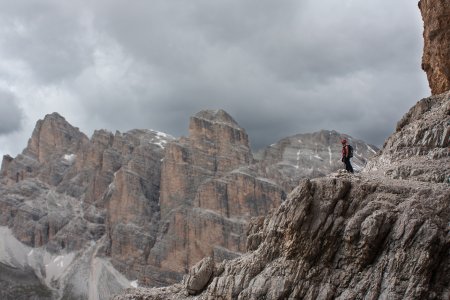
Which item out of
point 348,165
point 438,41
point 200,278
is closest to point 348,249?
point 200,278

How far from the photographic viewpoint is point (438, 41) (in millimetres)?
56719

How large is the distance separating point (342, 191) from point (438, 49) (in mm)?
33568

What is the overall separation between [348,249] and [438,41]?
119 ft

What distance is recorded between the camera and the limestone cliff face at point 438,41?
55.4 metres

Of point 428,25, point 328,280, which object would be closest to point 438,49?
point 428,25

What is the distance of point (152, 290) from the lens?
3547 centimetres

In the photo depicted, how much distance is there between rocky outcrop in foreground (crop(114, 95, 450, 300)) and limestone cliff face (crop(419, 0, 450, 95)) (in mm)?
26216

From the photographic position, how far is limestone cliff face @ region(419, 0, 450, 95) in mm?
55406

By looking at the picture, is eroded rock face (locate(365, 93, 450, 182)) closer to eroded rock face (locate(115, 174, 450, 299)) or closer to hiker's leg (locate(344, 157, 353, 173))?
hiker's leg (locate(344, 157, 353, 173))

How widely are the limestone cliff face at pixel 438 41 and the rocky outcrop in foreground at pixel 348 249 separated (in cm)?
2622

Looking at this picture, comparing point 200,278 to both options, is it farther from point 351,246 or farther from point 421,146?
point 421,146

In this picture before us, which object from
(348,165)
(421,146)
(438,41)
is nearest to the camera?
(348,165)

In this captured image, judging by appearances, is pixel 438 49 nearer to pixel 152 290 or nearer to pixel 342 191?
pixel 342 191

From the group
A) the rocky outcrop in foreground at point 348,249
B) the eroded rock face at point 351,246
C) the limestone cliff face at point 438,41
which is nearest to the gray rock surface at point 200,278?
the rocky outcrop in foreground at point 348,249
